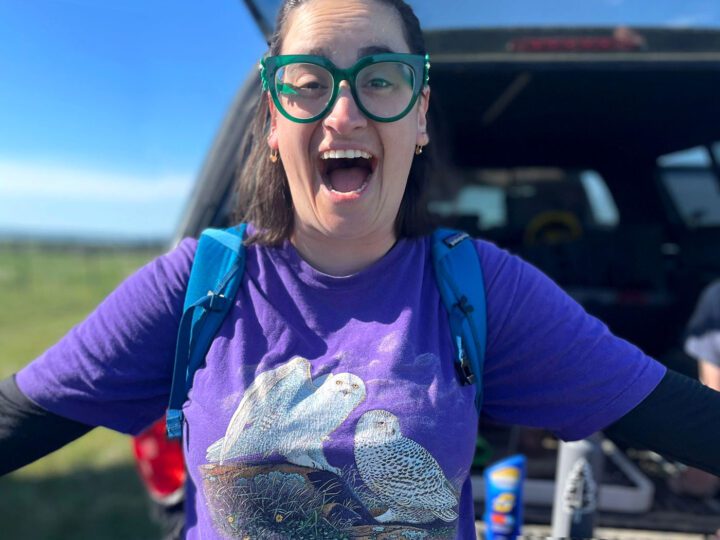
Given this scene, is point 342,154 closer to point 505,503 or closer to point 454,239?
point 454,239

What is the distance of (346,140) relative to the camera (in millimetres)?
1227

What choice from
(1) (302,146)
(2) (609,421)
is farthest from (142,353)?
(2) (609,421)

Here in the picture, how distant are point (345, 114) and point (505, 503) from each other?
122 cm

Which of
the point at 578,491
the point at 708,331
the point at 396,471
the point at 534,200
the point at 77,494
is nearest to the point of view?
the point at 396,471

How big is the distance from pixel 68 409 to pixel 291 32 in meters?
0.89

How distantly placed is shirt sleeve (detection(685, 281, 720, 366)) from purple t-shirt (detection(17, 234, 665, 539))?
1.23m

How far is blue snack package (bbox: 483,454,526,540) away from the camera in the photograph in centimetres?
180

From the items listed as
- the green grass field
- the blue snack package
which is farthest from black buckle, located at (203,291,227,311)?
the green grass field

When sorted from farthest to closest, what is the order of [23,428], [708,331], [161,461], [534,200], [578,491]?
[534,200] → [708,331] → [161,461] → [578,491] → [23,428]

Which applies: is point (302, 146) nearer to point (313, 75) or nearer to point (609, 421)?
point (313, 75)

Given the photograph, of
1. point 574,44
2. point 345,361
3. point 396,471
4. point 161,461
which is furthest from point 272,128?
point 574,44

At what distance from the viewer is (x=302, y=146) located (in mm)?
1255

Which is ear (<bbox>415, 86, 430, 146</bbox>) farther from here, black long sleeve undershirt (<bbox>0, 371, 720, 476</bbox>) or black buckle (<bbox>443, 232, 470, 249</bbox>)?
black long sleeve undershirt (<bbox>0, 371, 720, 476</bbox>)

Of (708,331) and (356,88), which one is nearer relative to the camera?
(356,88)
